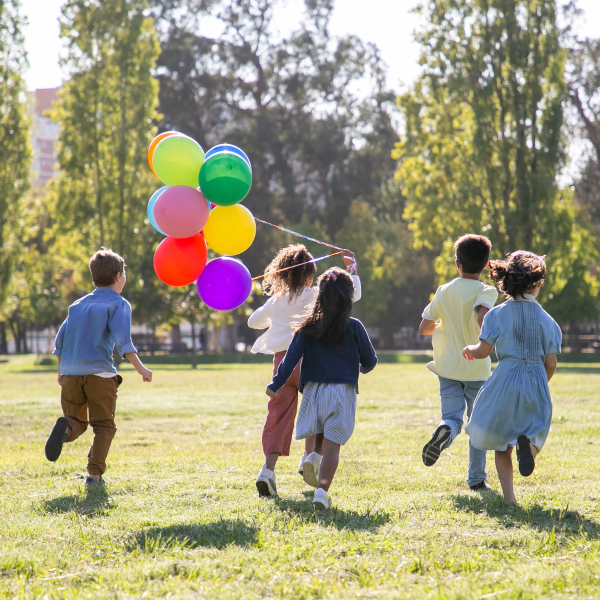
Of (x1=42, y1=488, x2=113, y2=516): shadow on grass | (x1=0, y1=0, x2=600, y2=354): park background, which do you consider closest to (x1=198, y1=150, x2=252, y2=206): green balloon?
(x1=42, y1=488, x2=113, y2=516): shadow on grass

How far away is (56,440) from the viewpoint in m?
5.11

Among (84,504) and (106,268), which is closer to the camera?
(84,504)

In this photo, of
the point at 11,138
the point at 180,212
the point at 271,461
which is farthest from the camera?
the point at 11,138

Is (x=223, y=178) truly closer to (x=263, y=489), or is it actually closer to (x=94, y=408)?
(x=94, y=408)

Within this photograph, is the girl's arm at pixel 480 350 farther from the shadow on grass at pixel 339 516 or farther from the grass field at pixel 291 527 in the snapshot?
the shadow on grass at pixel 339 516

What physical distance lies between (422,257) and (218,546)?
39.0 m

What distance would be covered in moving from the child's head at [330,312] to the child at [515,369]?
0.83 meters

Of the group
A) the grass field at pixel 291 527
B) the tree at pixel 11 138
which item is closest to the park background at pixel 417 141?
the tree at pixel 11 138

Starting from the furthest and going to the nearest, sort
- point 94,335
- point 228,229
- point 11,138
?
point 11,138, point 228,229, point 94,335

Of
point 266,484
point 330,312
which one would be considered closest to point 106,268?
point 330,312

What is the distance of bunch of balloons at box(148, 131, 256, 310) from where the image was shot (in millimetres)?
5656

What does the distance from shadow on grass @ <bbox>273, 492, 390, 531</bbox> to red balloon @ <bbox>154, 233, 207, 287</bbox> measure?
209cm

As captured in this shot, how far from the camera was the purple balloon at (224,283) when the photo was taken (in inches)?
227

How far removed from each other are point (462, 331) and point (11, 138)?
70.8 ft
